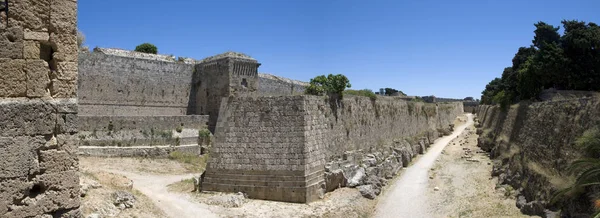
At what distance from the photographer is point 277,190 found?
1437cm

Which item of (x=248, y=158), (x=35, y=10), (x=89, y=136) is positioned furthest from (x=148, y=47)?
(x=35, y=10)

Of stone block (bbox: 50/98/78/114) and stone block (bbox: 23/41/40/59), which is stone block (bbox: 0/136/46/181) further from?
stone block (bbox: 23/41/40/59)

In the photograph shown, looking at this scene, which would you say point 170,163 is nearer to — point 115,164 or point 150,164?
point 150,164

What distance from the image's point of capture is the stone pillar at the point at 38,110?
4.32m

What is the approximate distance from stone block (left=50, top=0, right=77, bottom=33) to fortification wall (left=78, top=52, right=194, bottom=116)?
72.2 ft

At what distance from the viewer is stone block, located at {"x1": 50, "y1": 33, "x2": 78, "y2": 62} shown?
4.71 meters

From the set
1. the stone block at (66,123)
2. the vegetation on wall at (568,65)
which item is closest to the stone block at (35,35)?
the stone block at (66,123)

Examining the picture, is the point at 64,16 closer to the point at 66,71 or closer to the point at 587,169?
the point at 66,71

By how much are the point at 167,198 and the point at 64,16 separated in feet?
34.3

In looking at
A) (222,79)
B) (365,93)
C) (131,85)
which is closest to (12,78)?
(365,93)

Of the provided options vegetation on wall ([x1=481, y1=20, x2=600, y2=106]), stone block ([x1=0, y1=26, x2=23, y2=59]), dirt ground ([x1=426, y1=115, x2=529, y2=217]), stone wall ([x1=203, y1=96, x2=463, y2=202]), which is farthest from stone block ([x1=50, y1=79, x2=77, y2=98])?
vegetation on wall ([x1=481, y1=20, x2=600, y2=106])

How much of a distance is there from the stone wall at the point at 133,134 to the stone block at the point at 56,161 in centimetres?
1691

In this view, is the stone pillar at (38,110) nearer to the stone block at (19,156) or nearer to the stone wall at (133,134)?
the stone block at (19,156)

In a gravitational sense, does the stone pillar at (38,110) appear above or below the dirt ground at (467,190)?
above
